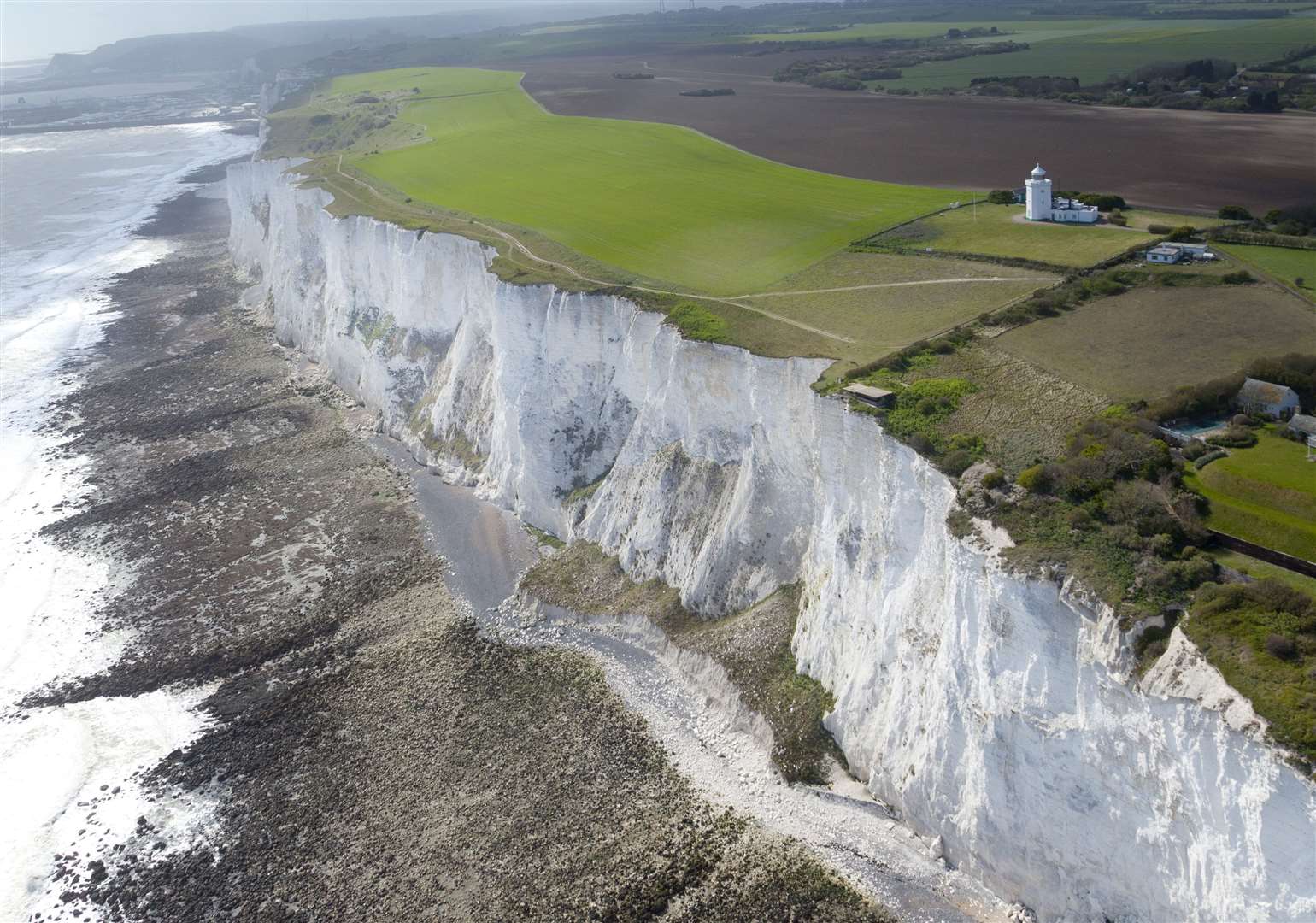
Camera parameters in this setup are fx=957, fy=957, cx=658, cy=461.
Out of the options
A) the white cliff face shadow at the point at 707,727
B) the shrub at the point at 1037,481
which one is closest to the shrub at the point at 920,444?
the shrub at the point at 1037,481

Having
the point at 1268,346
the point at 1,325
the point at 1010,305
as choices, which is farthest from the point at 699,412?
the point at 1,325

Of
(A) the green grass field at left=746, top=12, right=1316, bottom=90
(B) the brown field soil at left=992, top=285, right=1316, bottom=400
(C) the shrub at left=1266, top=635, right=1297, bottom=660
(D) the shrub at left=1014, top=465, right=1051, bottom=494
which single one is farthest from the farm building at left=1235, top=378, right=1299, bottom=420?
(A) the green grass field at left=746, top=12, right=1316, bottom=90

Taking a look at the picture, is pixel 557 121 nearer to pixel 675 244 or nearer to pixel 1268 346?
pixel 675 244

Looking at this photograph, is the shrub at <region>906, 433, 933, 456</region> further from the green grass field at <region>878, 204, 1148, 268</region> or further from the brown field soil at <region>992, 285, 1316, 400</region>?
the green grass field at <region>878, 204, 1148, 268</region>

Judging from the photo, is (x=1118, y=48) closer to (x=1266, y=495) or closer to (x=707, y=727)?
(x=1266, y=495)

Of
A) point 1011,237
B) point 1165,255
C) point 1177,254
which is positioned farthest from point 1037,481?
point 1011,237

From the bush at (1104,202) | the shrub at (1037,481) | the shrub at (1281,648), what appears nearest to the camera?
the shrub at (1281,648)

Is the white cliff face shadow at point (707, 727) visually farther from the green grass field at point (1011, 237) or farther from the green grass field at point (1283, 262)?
the green grass field at point (1283, 262)
